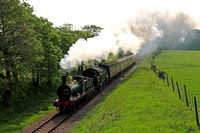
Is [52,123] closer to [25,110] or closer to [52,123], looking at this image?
[52,123]

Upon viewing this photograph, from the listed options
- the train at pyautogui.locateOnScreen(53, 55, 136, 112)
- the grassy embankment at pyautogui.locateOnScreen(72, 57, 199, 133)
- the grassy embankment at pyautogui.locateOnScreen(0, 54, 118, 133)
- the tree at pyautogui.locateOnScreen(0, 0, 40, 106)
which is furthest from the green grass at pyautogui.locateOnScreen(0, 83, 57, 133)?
the grassy embankment at pyautogui.locateOnScreen(72, 57, 199, 133)

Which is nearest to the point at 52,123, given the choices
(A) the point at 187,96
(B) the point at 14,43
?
(B) the point at 14,43

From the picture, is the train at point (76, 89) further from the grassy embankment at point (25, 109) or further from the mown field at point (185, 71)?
the mown field at point (185, 71)

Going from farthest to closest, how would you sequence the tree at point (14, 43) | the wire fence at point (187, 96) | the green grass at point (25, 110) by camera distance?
the tree at point (14, 43) → the green grass at point (25, 110) → the wire fence at point (187, 96)

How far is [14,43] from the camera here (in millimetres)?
20109

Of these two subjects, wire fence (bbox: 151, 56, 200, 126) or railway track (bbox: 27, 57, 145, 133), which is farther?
railway track (bbox: 27, 57, 145, 133)

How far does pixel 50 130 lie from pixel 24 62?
8.83m

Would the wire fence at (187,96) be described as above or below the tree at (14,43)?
below

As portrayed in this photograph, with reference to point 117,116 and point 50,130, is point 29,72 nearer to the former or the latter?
point 50,130

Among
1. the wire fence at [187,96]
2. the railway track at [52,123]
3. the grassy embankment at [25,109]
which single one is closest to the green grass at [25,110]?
the grassy embankment at [25,109]

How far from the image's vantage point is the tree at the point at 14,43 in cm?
1936

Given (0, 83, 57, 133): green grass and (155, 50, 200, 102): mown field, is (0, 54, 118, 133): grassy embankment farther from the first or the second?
(155, 50, 200, 102): mown field

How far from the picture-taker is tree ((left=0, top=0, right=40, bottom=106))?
19.4 metres

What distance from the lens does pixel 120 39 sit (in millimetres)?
41312
